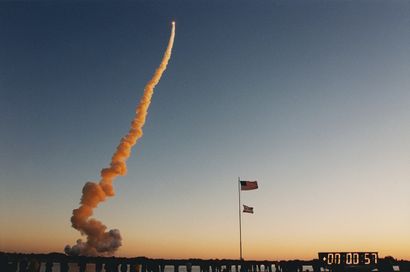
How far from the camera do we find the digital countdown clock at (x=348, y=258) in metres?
49.4

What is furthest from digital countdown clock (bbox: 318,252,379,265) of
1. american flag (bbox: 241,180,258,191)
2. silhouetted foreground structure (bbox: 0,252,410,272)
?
american flag (bbox: 241,180,258,191)

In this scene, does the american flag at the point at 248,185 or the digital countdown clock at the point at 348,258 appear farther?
the american flag at the point at 248,185

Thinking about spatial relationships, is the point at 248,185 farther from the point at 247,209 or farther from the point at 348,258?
the point at 348,258

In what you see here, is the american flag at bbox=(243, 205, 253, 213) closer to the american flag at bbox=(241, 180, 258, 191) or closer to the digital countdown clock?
the american flag at bbox=(241, 180, 258, 191)

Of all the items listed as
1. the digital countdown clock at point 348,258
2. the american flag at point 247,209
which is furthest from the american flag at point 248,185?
the digital countdown clock at point 348,258

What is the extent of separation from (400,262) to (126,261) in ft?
121

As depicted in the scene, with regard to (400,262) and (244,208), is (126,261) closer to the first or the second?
(244,208)

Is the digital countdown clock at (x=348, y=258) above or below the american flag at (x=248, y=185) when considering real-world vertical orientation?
below

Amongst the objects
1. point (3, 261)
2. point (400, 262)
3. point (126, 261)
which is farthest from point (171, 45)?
point (400, 262)

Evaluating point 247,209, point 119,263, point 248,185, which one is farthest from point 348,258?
point 119,263

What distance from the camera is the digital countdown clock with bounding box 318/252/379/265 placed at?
49.4 metres

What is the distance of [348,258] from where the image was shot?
49.7 meters

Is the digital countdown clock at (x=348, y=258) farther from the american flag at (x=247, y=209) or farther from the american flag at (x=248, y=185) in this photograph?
the american flag at (x=248, y=185)

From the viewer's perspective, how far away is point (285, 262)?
2498 inches
